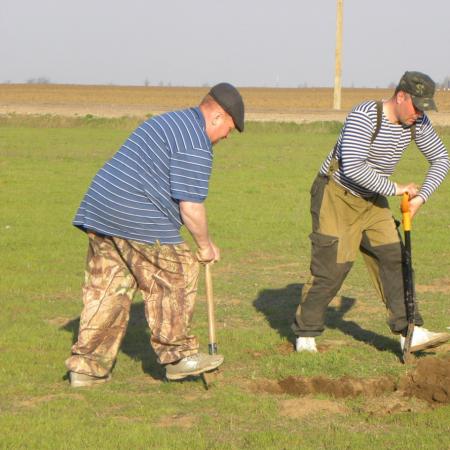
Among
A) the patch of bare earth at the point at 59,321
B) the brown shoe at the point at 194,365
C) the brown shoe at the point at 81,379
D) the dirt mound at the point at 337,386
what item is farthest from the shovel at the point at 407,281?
the patch of bare earth at the point at 59,321

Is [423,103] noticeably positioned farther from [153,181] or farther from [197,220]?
[153,181]

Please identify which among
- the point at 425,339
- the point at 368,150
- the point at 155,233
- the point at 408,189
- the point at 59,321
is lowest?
the point at 59,321

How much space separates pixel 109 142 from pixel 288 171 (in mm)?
9186

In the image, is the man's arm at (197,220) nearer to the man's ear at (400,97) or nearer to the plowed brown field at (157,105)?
the man's ear at (400,97)

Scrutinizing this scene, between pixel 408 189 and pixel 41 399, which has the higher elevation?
pixel 408 189

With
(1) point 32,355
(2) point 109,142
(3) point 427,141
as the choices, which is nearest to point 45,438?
(1) point 32,355

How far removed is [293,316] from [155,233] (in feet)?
9.89

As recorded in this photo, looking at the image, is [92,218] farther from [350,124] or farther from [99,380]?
[350,124]

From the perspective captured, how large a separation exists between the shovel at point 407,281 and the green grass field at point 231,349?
172mm

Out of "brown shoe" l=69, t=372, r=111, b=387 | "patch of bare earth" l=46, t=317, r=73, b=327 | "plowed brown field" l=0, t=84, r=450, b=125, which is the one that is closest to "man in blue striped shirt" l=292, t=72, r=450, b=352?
"brown shoe" l=69, t=372, r=111, b=387

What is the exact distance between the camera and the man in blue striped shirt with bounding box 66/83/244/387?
253 inches

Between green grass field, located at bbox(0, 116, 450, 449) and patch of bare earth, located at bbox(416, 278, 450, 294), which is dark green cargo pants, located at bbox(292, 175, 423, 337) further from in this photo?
patch of bare earth, located at bbox(416, 278, 450, 294)

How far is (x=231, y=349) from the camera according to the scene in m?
8.07

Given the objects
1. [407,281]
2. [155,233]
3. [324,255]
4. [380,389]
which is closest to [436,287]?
[407,281]
